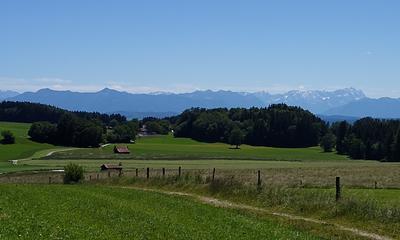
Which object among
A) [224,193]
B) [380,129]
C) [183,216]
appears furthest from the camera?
[380,129]

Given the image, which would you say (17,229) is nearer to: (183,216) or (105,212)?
(105,212)

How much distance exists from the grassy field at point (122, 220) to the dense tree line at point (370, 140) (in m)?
126

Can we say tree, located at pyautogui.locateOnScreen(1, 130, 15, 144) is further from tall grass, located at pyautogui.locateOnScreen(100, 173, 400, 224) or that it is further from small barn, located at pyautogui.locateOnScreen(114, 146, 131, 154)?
tall grass, located at pyautogui.locateOnScreen(100, 173, 400, 224)

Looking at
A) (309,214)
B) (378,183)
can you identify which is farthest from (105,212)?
(378,183)

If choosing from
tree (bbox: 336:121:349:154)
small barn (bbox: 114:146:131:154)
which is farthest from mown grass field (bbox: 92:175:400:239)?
tree (bbox: 336:121:349:154)

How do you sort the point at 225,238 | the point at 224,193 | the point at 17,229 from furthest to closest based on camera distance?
the point at 224,193 < the point at 225,238 < the point at 17,229

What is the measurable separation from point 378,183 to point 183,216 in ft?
97.9

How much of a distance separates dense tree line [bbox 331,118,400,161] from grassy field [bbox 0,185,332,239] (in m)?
126

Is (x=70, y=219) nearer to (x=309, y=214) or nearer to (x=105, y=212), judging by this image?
(x=105, y=212)

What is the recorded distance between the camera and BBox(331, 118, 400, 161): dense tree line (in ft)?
492

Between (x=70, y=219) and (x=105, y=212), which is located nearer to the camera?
(x=70, y=219)

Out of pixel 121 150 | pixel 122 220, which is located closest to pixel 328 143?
pixel 121 150

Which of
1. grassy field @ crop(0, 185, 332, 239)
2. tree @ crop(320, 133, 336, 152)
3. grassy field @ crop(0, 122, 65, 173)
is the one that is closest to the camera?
grassy field @ crop(0, 185, 332, 239)

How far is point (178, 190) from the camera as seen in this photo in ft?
133
